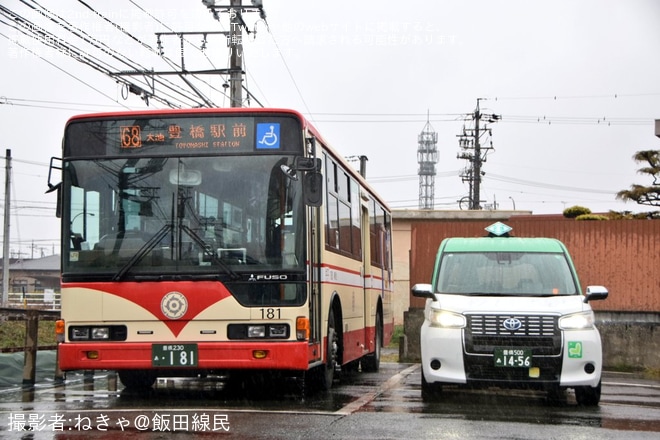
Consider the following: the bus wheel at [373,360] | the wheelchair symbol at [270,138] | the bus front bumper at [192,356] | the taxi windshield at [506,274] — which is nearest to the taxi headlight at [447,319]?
the taxi windshield at [506,274]

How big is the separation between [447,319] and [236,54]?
13.8 meters

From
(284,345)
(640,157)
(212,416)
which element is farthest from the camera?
(640,157)

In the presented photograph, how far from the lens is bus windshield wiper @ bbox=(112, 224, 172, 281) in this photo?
10.1 metres

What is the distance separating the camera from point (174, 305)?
10.0 metres

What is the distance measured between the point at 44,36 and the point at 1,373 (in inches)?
246

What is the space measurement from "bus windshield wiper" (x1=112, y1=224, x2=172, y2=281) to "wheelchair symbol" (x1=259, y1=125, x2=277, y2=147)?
1434mm

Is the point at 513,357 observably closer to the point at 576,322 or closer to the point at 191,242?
the point at 576,322

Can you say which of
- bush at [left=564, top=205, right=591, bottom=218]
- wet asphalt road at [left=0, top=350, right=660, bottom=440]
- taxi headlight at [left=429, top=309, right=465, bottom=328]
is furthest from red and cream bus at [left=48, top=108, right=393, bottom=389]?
bush at [left=564, top=205, right=591, bottom=218]

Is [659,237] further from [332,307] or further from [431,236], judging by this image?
[332,307]

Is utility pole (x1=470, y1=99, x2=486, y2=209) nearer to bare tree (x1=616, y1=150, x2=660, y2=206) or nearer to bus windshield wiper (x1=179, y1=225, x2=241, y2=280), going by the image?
bare tree (x1=616, y1=150, x2=660, y2=206)

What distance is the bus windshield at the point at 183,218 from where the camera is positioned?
998 cm

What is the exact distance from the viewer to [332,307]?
11.7 m

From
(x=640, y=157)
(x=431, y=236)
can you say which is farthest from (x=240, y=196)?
(x=640, y=157)

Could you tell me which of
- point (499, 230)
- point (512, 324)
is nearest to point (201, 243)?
point (512, 324)
